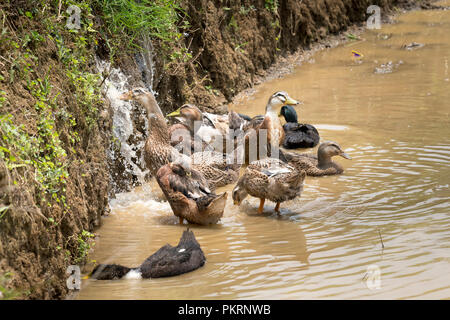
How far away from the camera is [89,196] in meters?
6.10

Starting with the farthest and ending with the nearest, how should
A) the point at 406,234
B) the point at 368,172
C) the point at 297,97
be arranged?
the point at 297,97 < the point at 368,172 < the point at 406,234

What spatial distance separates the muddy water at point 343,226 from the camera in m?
4.69

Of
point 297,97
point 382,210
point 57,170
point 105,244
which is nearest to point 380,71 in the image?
point 297,97

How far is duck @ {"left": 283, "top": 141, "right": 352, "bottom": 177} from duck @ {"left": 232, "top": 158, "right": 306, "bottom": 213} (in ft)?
3.94

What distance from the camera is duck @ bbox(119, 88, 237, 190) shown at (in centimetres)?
764

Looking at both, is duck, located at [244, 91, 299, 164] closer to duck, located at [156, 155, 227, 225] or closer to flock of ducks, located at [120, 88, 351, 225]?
flock of ducks, located at [120, 88, 351, 225]

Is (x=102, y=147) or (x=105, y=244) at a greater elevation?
(x=102, y=147)

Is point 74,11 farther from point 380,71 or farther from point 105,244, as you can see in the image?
point 380,71

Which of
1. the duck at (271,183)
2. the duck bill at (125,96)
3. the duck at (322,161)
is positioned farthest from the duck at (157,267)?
the duck at (322,161)

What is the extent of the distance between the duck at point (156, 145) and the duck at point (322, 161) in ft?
3.88

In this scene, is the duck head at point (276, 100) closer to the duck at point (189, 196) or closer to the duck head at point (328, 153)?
the duck head at point (328, 153)

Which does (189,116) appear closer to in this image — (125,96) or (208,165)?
(208,165)

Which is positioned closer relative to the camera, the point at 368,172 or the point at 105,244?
the point at 105,244

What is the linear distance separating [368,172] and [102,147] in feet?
10.9
